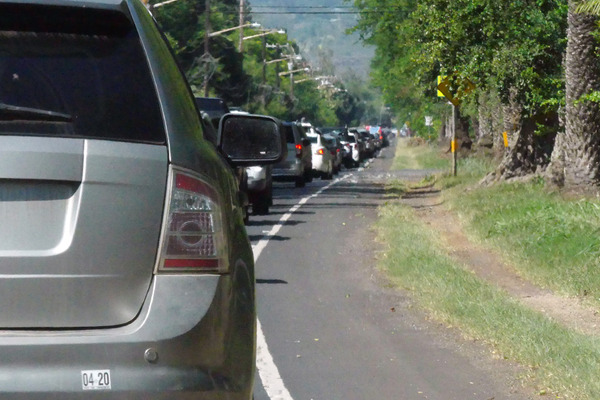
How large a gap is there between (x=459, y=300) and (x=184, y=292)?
7383 millimetres

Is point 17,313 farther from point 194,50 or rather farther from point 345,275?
point 194,50

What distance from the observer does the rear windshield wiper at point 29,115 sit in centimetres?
381

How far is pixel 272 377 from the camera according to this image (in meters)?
8.15

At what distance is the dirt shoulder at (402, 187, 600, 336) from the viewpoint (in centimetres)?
1066

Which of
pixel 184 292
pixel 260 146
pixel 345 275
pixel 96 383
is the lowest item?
pixel 345 275

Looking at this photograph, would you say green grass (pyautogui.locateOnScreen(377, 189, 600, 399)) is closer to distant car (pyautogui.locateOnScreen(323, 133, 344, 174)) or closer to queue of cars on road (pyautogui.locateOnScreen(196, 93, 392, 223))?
queue of cars on road (pyautogui.locateOnScreen(196, 93, 392, 223))

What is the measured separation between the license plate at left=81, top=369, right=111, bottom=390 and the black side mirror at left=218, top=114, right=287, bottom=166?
1562 mm

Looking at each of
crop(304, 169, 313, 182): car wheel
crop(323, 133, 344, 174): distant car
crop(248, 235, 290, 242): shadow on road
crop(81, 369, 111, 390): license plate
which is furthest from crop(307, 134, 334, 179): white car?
crop(81, 369, 111, 390): license plate

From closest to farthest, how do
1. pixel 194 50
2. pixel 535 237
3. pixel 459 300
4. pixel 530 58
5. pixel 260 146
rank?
pixel 260 146, pixel 459 300, pixel 535 237, pixel 530 58, pixel 194 50

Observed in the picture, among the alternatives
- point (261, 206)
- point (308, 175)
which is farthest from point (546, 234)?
point (308, 175)

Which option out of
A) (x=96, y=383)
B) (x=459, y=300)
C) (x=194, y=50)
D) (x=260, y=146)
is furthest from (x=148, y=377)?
(x=194, y=50)

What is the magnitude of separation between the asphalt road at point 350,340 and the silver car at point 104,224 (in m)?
3.70

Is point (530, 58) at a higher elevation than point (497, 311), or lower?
higher

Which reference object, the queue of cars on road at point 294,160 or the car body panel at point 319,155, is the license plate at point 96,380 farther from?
the car body panel at point 319,155
